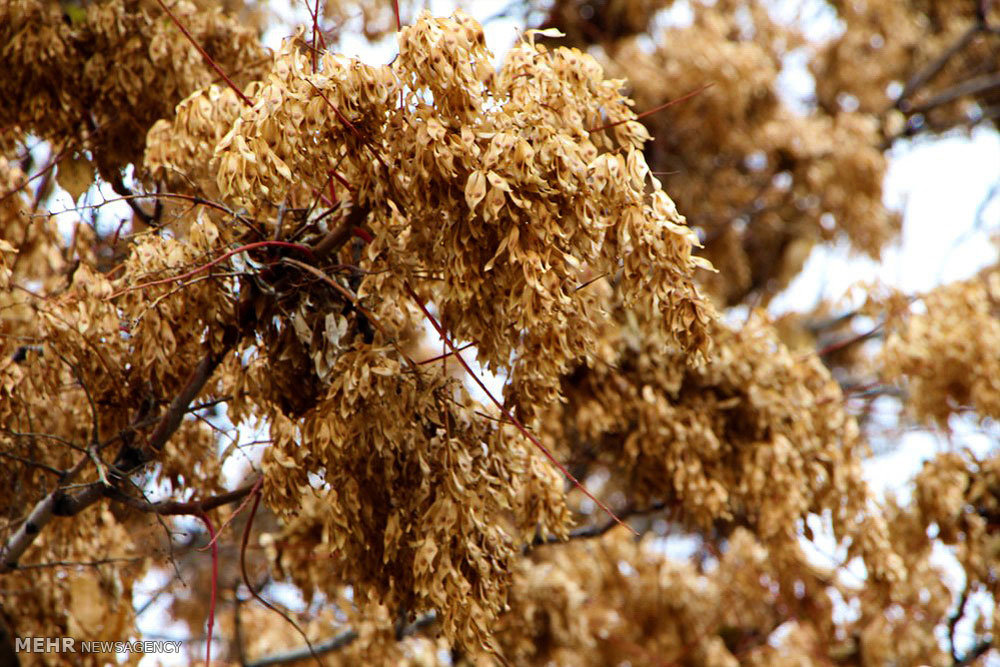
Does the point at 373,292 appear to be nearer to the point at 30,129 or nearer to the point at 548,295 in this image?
the point at 548,295

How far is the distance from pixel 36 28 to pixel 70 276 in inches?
37.4

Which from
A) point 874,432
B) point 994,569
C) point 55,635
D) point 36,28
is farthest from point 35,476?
point 874,432

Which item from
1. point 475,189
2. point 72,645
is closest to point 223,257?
point 475,189

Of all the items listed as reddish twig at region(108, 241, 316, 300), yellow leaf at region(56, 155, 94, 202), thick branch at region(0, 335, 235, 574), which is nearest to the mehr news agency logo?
thick branch at region(0, 335, 235, 574)

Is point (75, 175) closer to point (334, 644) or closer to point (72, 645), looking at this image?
point (72, 645)

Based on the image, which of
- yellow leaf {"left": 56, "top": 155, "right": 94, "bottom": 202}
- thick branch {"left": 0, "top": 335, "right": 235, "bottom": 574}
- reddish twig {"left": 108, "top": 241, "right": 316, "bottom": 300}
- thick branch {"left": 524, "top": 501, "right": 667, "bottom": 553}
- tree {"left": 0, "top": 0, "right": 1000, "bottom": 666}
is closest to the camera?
tree {"left": 0, "top": 0, "right": 1000, "bottom": 666}

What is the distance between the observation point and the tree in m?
2.83

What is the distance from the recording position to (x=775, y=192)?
8.60 meters

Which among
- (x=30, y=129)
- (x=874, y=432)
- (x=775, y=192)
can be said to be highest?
(x=775, y=192)

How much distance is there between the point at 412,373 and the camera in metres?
3.15

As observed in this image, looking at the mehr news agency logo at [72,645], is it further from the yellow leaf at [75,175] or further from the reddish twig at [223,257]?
the yellow leaf at [75,175]

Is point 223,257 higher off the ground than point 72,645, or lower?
higher

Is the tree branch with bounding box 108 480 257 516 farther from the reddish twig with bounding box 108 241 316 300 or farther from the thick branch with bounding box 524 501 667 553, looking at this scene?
the thick branch with bounding box 524 501 667 553

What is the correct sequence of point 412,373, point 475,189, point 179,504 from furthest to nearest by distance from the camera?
point 179,504
point 412,373
point 475,189
